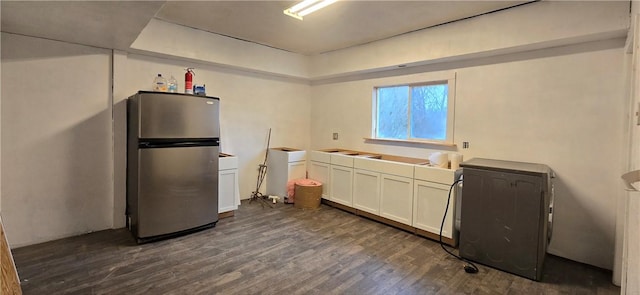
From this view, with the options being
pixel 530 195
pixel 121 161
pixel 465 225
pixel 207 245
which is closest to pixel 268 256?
pixel 207 245

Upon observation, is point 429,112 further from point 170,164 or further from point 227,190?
point 170,164

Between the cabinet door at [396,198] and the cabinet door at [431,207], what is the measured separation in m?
0.08

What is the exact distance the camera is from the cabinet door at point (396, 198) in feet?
11.7

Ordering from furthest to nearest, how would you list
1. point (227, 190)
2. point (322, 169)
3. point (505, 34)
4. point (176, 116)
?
point (322, 169), point (227, 190), point (176, 116), point (505, 34)

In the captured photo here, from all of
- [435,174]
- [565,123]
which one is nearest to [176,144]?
[435,174]

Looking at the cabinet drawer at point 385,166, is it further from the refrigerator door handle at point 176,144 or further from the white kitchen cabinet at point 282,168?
the refrigerator door handle at point 176,144

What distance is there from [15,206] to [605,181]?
5583 millimetres

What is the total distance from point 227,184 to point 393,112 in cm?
257

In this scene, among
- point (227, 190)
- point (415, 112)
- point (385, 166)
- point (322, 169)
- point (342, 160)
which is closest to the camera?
point (385, 166)

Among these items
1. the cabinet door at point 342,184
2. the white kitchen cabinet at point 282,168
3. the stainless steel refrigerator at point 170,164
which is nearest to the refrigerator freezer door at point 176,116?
the stainless steel refrigerator at point 170,164

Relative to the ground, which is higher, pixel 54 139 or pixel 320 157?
pixel 54 139

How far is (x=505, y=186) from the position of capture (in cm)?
264

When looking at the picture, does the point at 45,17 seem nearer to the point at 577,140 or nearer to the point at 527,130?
the point at 527,130

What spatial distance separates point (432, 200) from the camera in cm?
335
